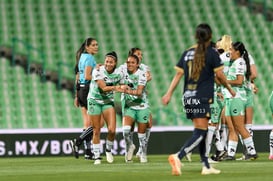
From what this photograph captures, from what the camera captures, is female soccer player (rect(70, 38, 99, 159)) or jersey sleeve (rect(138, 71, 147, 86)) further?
female soccer player (rect(70, 38, 99, 159))

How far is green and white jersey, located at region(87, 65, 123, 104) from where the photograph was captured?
18094mm

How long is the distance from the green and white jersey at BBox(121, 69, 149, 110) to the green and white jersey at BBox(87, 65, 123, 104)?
0.85ft

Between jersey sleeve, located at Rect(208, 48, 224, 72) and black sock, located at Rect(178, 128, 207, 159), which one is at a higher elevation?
jersey sleeve, located at Rect(208, 48, 224, 72)

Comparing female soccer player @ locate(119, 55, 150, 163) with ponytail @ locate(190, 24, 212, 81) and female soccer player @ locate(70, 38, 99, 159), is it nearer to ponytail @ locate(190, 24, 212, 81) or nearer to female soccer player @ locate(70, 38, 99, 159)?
female soccer player @ locate(70, 38, 99, 159)

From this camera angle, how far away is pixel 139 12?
32.2 metres

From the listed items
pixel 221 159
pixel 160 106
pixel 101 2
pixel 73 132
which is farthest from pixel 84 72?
pixel 101 2

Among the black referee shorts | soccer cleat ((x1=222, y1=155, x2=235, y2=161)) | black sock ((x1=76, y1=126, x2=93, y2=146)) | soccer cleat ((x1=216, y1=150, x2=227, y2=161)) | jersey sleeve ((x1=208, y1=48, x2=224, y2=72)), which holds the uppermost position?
jersey sleeve ((x1=208, y1=48, x2=224, y2=72))

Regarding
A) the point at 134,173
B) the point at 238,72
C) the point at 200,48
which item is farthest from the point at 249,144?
the point at 200,48

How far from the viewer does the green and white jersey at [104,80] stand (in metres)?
18.1

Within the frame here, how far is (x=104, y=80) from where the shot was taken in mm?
18094

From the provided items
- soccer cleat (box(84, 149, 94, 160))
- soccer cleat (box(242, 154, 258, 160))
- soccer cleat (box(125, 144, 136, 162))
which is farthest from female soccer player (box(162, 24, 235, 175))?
soccer cleat (box(84, 149, 94, 160))

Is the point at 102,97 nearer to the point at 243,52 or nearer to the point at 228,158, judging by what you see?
the point at 228,158

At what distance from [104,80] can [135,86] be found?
29.4 inches

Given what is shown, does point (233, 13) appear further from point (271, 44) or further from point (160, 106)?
point (160, 106)
